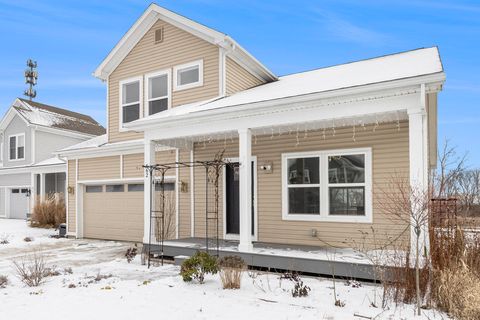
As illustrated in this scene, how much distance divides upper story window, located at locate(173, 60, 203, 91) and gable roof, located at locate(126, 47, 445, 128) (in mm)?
2388

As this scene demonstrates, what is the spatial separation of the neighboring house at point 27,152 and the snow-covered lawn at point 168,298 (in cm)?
1598

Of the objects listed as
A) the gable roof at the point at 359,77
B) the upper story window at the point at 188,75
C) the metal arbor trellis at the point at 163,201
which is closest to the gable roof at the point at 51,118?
the upper story window at the point at 188,75

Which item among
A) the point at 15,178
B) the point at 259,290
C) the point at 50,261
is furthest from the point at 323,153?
the point at 15,178

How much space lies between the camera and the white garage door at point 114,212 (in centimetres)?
1317

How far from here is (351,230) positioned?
355 inches

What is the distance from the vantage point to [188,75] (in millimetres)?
12633

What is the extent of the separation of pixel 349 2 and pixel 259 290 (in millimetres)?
11650

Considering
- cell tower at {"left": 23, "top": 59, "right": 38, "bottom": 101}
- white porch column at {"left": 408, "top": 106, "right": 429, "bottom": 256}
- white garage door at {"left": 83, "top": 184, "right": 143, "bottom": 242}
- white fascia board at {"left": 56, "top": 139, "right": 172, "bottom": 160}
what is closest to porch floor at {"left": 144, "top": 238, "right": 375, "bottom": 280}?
white porch column at {"left": 408, "top": 106, "right": 429, "bottom": 256}

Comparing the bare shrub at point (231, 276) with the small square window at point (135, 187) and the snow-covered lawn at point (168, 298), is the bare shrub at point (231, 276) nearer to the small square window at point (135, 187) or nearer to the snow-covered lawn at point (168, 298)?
the snow-covered lawn at point (168, 298)

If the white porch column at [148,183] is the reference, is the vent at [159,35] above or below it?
above

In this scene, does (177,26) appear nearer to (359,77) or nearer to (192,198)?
(192,198)

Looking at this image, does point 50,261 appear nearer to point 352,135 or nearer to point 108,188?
point 108,188

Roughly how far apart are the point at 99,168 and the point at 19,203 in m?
12.9

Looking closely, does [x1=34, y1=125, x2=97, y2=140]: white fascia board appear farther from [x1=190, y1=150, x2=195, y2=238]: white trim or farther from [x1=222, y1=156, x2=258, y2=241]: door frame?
[x1=222, y1=156, x2=258, y2=241]: door frame
